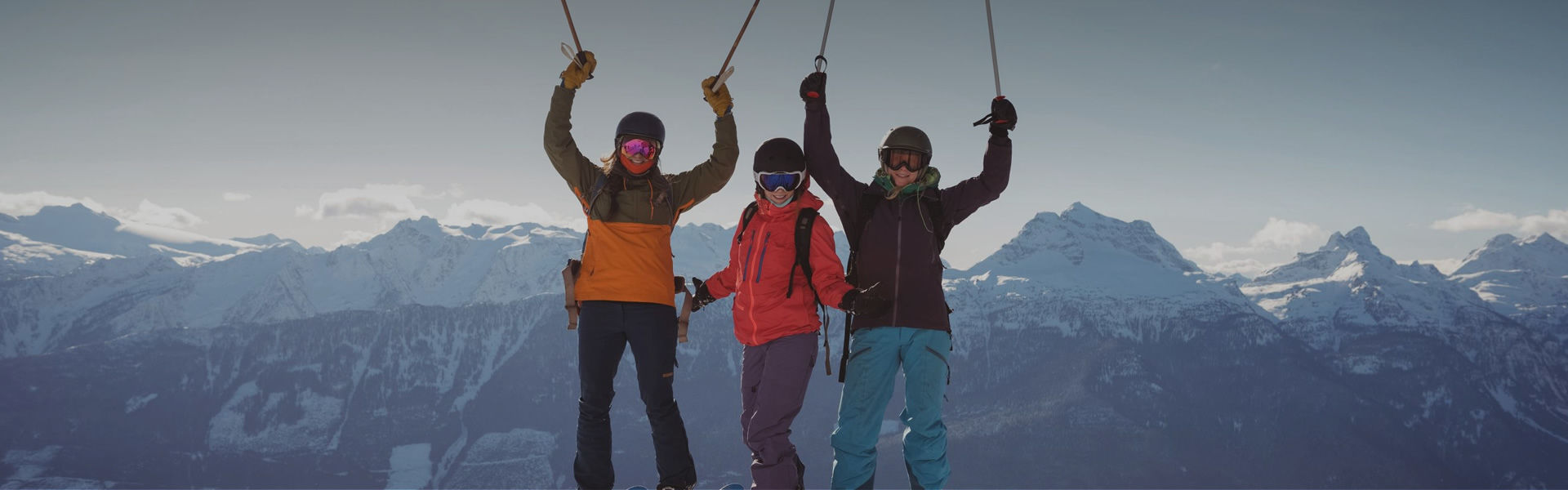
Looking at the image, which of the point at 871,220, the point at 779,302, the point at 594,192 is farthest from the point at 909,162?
the point at 594,192

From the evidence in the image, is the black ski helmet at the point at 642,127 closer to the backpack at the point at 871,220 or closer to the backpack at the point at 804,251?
the backpack at the point at 804,251

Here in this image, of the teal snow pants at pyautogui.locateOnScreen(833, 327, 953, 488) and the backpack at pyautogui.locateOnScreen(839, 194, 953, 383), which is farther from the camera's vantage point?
the backpack at pyautogui.locateOnScreen(839, 194, 953, 383)

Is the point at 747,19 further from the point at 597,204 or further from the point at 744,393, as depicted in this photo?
the point at 744,393

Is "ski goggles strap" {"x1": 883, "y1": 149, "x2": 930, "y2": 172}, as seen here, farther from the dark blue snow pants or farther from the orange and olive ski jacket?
the dark blue snow pants

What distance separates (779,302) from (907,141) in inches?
83.4

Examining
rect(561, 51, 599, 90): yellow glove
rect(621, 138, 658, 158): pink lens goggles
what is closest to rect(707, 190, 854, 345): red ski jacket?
rect(621, 138, 658, 158): pink lens goggles

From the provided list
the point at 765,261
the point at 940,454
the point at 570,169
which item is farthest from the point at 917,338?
the point at 570,169

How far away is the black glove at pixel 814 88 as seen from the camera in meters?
8.61

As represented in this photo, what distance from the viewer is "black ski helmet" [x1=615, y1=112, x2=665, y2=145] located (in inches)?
337

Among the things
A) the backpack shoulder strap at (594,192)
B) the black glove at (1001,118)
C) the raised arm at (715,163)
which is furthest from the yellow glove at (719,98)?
the black glove at (1001,118)

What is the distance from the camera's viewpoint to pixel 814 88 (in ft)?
28.3

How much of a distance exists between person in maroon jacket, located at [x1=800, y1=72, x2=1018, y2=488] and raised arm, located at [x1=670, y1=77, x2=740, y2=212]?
77 centimetres

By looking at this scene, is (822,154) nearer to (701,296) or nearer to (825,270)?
(825,270)

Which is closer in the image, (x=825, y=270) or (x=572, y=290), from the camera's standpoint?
(x=825, y=270)
